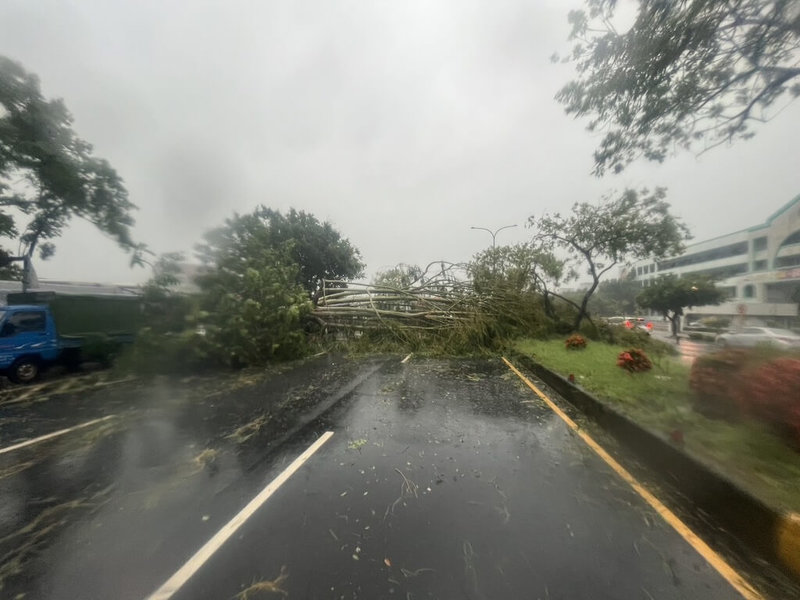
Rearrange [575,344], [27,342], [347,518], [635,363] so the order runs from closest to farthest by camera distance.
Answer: [347,518], [635,363], [27,342], [575,344]

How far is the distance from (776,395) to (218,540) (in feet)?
16.0

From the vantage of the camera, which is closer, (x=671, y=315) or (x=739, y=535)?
(x=739, y=535)

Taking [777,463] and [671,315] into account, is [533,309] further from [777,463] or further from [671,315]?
[777,463]

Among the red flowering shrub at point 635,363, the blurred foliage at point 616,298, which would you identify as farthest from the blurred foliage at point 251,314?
the blurred foliage at point 616,298

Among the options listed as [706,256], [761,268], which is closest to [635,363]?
[761,268]

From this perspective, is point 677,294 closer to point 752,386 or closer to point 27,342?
point 752,386

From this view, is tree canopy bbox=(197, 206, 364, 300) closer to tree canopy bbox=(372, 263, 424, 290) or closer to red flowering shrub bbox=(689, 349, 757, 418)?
tree canopy bbox=(372, 263, 424, 290)

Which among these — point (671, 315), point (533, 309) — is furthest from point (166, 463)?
point (671, 315)

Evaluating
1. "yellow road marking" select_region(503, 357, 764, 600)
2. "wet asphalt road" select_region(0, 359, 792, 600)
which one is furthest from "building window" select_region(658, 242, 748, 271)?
"yellow road marking" select_region(503, 357, 764, 600)

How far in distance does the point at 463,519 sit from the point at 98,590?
2.26m

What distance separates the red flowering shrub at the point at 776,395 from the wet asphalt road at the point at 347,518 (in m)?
1.56

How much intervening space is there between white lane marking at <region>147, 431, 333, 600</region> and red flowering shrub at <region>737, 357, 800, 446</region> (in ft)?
14.9

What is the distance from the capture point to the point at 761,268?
8898 millimetres

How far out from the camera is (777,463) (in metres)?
2.77
